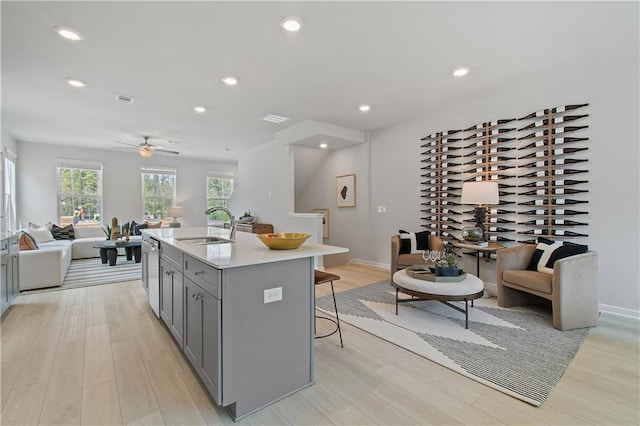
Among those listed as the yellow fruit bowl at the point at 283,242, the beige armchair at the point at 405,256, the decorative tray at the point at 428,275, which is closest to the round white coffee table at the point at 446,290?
the decorative tray at the point at 428,275

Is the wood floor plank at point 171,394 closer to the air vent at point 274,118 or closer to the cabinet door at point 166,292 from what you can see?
the cabinet door at point 166,292

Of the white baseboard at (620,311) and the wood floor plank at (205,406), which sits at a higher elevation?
the white baseboard at (620,311)

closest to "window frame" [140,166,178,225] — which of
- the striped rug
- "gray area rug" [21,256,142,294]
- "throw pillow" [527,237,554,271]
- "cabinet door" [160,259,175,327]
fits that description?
the striped rug

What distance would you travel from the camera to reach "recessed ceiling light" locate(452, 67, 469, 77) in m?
3.28

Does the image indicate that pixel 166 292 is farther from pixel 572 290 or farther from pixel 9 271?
pixel 572 290

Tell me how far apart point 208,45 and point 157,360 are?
2734 mm

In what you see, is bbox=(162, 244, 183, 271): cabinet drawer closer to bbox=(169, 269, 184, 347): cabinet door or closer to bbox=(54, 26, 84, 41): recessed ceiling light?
bbox=(169, 269, 184, 347): cabinet door

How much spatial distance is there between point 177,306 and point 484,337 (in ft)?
8.53

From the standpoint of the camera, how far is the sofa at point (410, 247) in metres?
4.15

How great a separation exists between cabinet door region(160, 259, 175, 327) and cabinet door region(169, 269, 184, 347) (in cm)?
6

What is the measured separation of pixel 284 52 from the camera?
293 centimetres

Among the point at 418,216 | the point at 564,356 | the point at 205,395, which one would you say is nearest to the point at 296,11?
the point at 205,395

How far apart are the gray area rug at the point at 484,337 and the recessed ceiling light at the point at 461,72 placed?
2.64 meters

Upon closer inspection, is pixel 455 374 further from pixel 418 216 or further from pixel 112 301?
pixel 112 301
